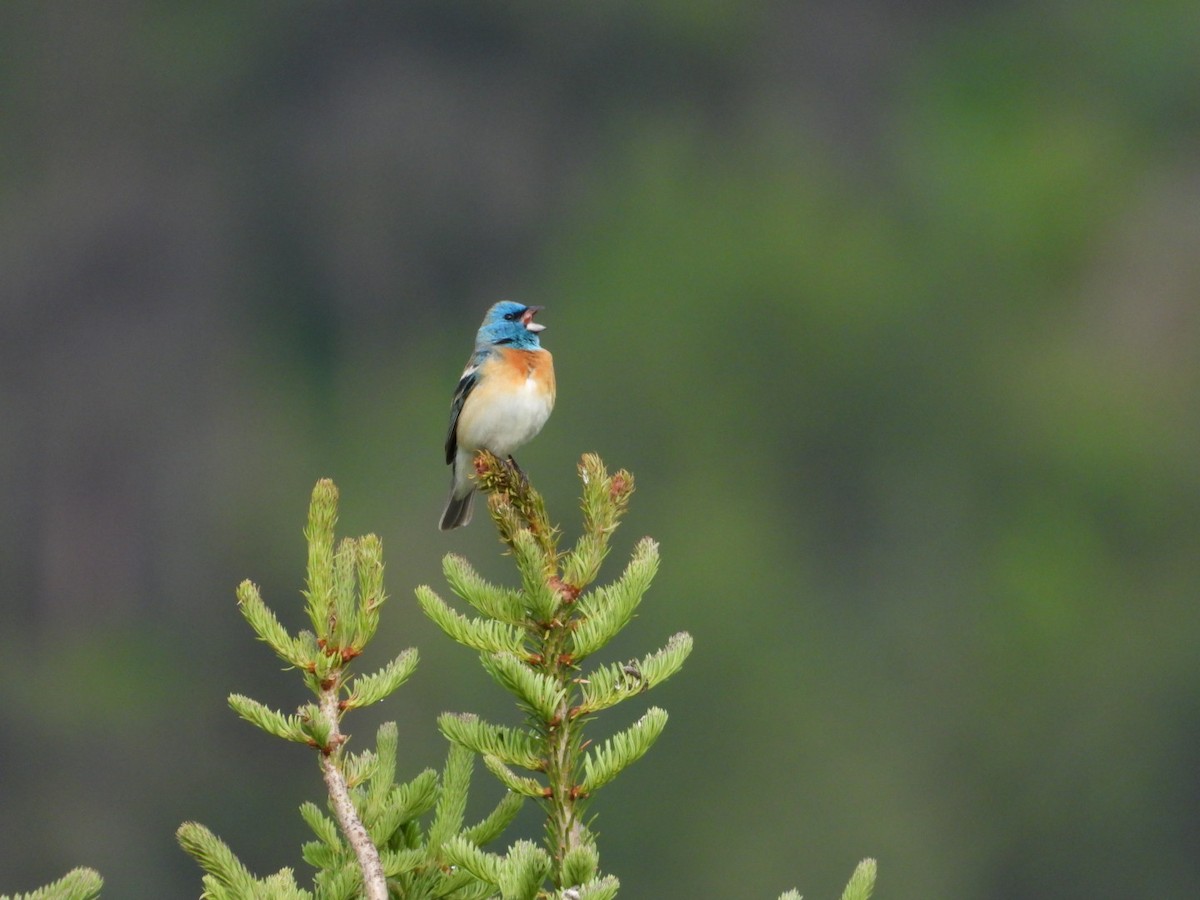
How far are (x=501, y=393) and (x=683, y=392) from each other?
36.8 meters

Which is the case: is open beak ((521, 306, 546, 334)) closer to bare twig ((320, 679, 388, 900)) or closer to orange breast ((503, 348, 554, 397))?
orange breast ((503, 348, 554, 397))

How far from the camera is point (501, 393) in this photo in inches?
267

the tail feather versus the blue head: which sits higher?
the blue head

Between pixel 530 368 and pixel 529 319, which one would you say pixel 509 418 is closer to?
pixel 530 368

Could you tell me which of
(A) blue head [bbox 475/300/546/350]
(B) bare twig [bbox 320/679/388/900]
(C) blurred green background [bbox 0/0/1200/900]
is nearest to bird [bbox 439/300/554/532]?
(A) blue head [bbox 475/300/546/350]

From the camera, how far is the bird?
22.1ft

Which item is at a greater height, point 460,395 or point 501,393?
point 460,395

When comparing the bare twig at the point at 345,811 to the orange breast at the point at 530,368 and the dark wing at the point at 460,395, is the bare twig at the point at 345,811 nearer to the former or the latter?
the orange breast at the point at 530,368

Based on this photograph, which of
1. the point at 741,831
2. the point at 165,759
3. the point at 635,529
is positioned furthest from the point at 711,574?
the point at 165,759

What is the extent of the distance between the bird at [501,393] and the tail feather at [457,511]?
0.07m

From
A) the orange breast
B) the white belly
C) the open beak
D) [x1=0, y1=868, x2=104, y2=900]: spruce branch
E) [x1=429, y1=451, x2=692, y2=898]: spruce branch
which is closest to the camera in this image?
[x1=0, y1=868, x2=104, y2=900]: spruce branch

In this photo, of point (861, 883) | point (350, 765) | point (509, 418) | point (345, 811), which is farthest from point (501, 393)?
point (861, 883)

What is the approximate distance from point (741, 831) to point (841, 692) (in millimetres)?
5155

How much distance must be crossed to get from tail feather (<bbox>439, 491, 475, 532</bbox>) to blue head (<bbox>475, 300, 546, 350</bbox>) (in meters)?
0.61
